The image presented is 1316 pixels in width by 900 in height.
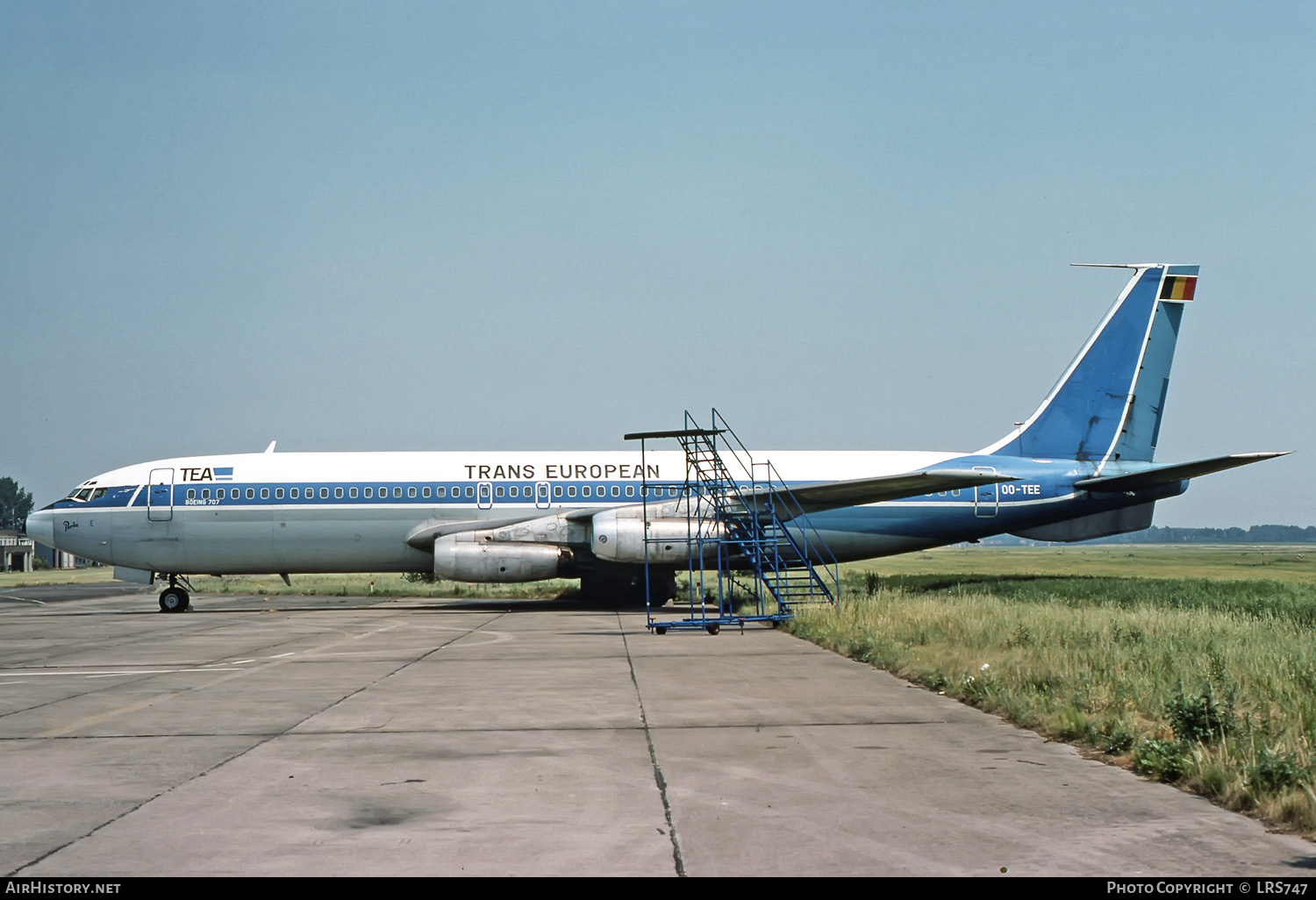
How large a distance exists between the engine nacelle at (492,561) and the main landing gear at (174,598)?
25.3ft

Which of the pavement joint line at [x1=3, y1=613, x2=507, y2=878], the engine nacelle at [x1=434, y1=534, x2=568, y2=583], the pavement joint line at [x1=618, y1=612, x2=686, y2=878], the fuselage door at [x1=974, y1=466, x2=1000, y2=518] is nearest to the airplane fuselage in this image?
the fuselage door at [x1=974, y1=466, x2=1000, y2=518]

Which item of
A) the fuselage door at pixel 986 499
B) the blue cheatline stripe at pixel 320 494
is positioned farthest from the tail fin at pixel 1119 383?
the blue cheatline stripe at pixel 320 494

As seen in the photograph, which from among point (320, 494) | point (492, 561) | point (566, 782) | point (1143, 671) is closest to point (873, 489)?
point (492, 561)

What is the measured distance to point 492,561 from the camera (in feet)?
89.3

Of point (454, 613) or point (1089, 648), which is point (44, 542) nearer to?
point (454, 613)

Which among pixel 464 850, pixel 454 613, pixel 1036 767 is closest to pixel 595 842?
pixel 464 850

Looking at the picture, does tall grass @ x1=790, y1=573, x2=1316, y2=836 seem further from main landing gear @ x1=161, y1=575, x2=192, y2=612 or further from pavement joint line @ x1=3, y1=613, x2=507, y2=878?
main landing gear @ x1=161, y1=575, x2=192, y2=612

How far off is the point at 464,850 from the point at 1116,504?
27.8 m

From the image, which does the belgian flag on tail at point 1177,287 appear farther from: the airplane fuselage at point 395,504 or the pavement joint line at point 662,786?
the pavement joint line at point 662,786

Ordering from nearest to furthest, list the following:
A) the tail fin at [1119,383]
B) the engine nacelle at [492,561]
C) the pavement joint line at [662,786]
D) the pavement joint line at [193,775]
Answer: the pavement joint line at [662,786] < the pavement joint line at [193,775] < the engine nacelle at [492,561] < the tail fin at [1119,383]

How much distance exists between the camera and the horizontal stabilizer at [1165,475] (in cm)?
2397

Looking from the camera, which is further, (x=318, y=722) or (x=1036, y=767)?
(x=318, y=722)

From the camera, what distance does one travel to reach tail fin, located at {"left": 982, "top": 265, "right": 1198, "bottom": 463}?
30.9m

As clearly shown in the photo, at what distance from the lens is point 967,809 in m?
6.52
